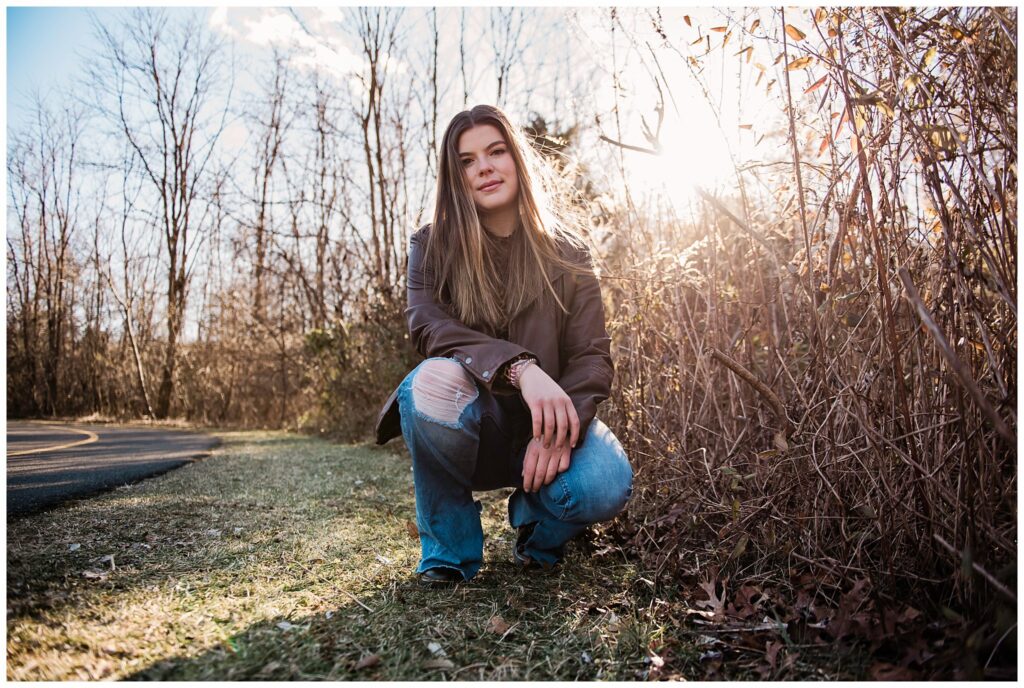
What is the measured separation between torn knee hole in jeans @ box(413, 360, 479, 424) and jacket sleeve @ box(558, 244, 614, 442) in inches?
11.2

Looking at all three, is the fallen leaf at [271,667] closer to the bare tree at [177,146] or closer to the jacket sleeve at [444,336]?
the jacket sleeve at [444,336]

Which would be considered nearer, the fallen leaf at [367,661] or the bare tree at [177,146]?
the fallen leaf at [367,661]

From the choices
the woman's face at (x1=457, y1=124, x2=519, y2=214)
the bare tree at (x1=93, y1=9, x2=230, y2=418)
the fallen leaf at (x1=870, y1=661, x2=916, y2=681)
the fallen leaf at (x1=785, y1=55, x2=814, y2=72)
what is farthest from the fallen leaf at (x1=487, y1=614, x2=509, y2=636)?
the bare tree at (x1=93, y1=9, x2=230, y2=418)

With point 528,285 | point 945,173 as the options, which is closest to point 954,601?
point 945,173

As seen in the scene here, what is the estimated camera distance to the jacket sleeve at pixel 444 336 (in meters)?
1.65

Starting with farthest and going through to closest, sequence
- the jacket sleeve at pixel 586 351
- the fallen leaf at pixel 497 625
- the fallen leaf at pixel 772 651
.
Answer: the jacket sleeve at pixel 586 351 → the fallen leaf at pixel 497 625 → the fallen leaf at pixel 772 651

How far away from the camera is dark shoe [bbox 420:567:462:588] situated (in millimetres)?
1647

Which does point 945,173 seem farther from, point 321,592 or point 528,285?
point 321,592

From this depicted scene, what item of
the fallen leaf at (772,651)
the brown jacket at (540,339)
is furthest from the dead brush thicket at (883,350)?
the brown jacket at (540,339)

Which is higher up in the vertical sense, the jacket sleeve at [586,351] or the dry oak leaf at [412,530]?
the jacket sleeve at [586,351]

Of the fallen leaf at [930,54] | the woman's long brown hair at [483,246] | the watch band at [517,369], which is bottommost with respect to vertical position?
the watch band at [517,369]

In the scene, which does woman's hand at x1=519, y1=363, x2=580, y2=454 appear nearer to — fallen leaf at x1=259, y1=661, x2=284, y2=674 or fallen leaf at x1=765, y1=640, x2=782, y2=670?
fallen leaf at x1=765, y1=640, x2=782, y2=670

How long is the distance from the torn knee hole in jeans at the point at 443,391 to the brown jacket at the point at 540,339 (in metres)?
0.04

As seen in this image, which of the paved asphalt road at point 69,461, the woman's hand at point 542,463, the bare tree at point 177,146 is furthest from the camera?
the bare tree at point 177,146
